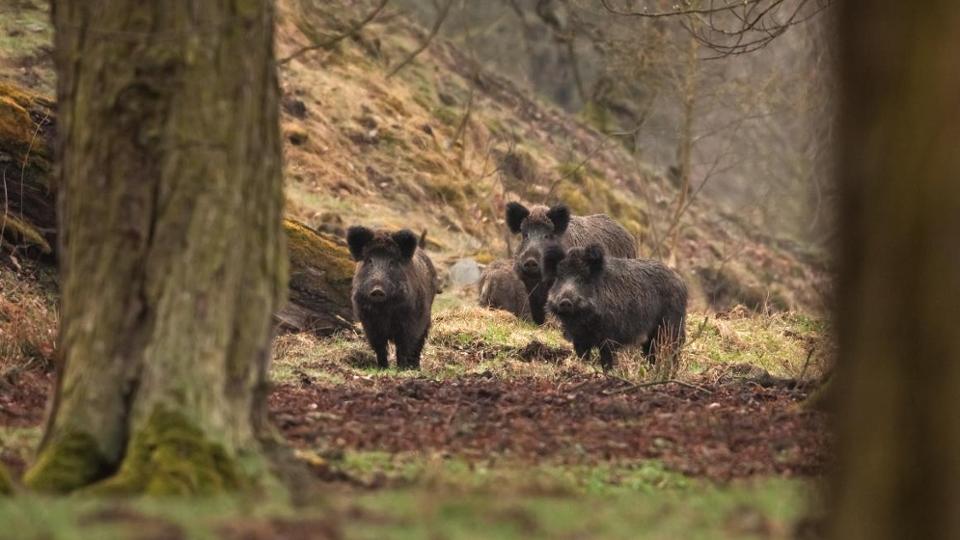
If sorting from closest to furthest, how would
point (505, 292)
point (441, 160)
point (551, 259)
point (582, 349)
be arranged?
point (582, 349), point (551, 259), point (505, 292), point (441, 160)

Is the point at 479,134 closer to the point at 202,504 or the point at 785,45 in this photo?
the point at 785,45

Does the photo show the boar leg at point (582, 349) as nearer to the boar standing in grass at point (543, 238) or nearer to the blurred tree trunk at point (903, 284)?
the boar standing in grass at point (543, 238)

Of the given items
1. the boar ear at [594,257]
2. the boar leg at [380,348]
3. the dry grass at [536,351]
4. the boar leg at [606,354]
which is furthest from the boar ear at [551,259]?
the boar leg at [380,348]

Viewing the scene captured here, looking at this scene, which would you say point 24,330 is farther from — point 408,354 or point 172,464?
point 172,464

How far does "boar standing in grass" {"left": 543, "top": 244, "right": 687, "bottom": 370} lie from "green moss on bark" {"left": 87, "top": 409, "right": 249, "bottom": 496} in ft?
33.7

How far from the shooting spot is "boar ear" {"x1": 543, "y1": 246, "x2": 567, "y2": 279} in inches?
882

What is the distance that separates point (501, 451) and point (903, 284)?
4.95m

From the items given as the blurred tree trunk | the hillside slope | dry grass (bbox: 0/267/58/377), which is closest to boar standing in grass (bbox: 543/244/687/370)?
dry grass (bbox: 0/267/58/377)

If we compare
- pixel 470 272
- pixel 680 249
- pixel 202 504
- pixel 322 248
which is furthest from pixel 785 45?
pixel 202 504

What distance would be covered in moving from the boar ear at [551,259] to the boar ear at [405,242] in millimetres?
4483

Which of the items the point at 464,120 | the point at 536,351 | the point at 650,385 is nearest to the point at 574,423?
the point at 650,385

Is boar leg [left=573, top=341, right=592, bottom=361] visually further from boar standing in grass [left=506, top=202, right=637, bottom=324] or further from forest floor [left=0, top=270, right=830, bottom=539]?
boar standing in grass [left=506, top=202, right=637, bottom=324]

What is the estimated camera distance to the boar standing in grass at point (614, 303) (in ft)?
60.5

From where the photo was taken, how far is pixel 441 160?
118 ft
